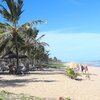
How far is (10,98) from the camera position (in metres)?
13.6

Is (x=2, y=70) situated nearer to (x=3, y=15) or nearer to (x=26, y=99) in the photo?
(x=3, y=15)

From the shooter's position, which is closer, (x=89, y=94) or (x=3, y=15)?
(x=89, y=94)

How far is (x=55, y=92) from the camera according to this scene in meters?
17.3

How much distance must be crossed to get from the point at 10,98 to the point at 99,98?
4.93 metres

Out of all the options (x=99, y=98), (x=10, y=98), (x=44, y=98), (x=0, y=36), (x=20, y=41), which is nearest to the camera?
(x=10, y=98)

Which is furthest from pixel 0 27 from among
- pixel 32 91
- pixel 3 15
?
pixel 32 91

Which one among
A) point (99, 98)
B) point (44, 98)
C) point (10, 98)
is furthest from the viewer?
point (99, 98)

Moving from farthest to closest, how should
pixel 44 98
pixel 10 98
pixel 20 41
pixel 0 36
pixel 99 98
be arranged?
1. pixel 20 41
2. pixel 0 36
3. pixel 99 98
4. pixel 44 98
5. pixel 10 98

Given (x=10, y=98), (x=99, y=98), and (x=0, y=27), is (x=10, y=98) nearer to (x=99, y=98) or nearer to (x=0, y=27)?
(x=99, y=98)

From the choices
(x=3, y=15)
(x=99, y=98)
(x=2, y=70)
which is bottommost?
(x=99, y=98)

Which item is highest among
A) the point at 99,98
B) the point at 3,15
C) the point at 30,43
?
the point at 3,15

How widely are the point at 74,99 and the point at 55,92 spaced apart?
2.05 meters

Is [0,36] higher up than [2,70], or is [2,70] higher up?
[0,36]

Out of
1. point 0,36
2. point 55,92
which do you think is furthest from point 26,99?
point 0,36
